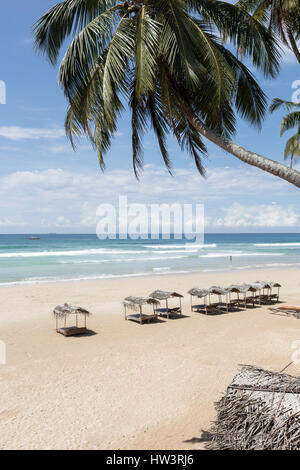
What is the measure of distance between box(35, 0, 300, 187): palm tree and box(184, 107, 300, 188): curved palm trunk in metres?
0.01

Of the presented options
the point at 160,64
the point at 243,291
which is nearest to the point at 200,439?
the point at 160,64

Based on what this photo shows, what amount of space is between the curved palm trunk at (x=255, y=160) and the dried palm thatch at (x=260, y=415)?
8.04 ft

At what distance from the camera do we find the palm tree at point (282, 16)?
17.9 feet

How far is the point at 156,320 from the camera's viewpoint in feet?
42.6

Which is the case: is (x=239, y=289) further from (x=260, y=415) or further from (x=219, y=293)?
(x=260, y=415)

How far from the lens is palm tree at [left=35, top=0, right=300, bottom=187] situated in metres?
4.64

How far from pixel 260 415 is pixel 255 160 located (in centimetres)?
297

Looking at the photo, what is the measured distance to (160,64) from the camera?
514cm

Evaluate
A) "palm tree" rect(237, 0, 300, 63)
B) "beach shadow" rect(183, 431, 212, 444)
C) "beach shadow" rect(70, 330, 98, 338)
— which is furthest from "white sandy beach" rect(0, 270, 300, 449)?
"palm tree" rect(237, 0, 300, 63)

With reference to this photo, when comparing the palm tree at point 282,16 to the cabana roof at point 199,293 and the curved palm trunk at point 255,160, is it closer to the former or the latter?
the curved palm trunk at point 255,160

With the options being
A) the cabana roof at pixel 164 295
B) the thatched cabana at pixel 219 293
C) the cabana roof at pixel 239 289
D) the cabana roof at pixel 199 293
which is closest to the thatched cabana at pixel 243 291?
the cabana roof at pixel 239 289

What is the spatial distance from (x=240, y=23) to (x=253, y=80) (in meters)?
0.83
